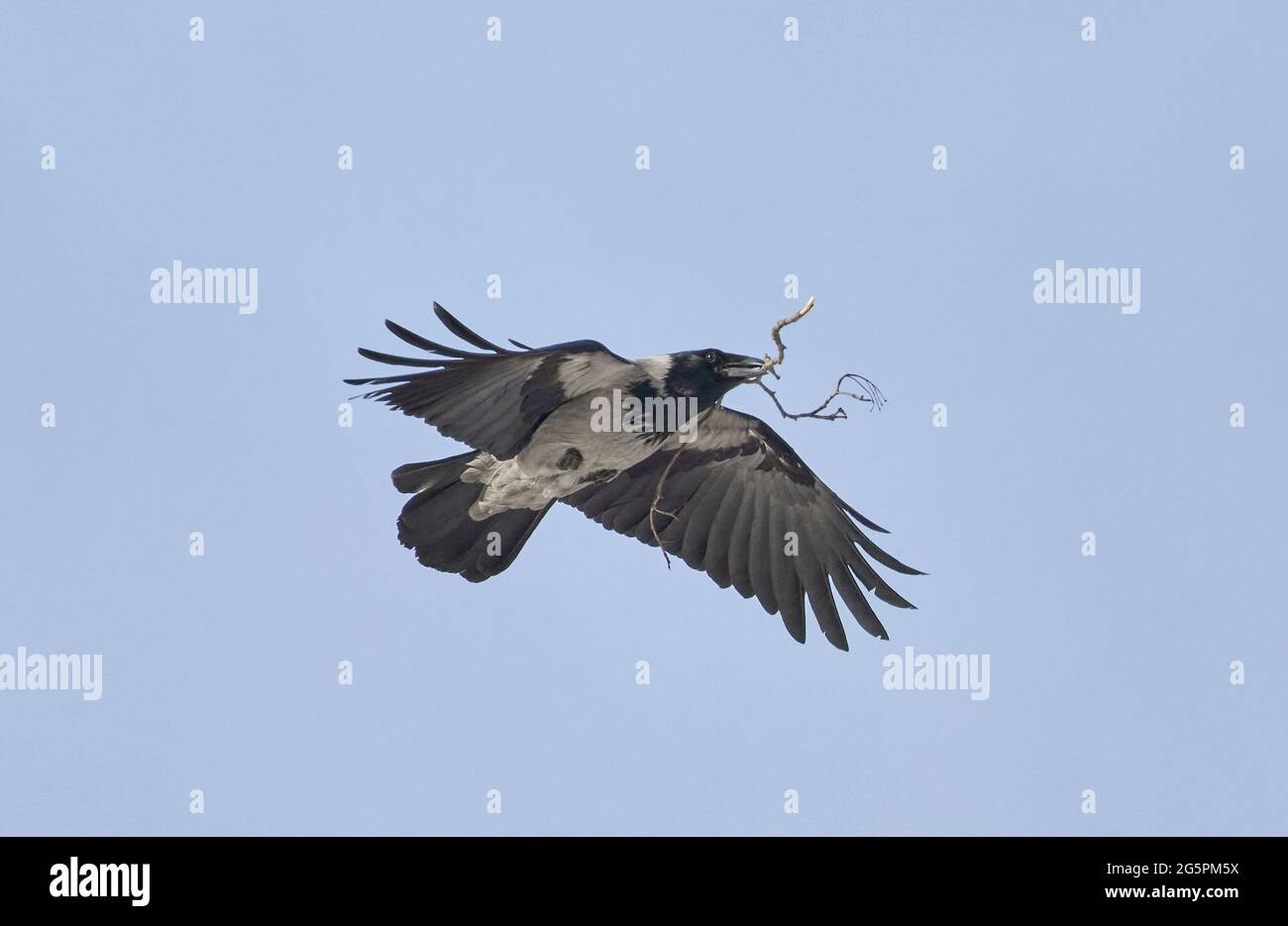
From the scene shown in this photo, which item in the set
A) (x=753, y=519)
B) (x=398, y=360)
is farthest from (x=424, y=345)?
(x=753, y=519)

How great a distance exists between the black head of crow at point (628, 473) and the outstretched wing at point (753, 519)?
13mm

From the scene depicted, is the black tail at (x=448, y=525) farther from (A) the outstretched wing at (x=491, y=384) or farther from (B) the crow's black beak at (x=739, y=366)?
(B) the crow's black beak at (x=739, y=366)

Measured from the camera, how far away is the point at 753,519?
16000 mm

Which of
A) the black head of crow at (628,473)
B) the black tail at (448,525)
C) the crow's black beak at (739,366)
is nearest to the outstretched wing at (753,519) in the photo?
the black head of crow at (628,473)

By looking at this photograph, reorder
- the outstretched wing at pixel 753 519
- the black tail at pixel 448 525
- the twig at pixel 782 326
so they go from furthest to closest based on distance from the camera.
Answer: the outstretched wing at pixel 753 519, the black tail at pixel 448 525, the twig at pixel 782 326

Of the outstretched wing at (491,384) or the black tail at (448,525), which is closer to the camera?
the outstretched wing at (491,384)

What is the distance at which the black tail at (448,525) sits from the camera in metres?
14.4

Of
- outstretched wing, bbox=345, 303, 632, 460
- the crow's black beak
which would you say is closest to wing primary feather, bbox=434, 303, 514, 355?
outstretched wing, bbox=345, 303, 632, 460

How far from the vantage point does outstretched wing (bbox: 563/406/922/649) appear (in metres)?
15.5

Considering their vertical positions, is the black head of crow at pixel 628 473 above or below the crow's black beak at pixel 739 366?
below

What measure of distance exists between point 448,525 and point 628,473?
2222 millimetres

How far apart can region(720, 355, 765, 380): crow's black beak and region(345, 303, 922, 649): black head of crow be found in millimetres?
11

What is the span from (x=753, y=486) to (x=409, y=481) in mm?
3545

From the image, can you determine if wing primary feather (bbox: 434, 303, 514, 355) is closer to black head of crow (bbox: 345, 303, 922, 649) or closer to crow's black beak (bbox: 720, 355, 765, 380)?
black head of crow (bbox: 345, 303, 922, 649)
